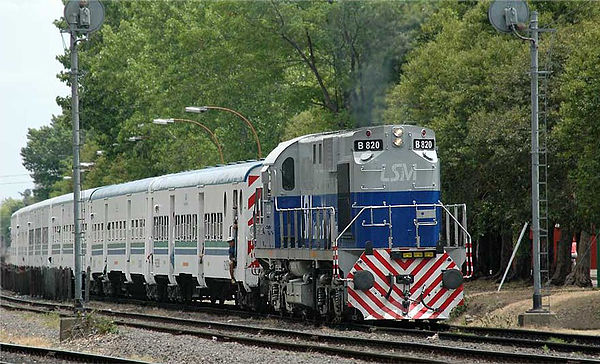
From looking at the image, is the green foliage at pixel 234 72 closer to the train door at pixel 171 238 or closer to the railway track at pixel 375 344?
the train door at pixel 171 238

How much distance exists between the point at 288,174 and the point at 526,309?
8.53 meters

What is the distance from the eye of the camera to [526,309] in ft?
101

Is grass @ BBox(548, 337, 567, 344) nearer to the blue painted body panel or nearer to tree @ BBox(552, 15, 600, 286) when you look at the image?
the blue painted body panel

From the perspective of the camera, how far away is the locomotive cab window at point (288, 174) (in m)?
26.2

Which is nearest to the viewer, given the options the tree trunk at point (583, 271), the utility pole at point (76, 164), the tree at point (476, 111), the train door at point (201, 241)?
the utility pole at point (76, 164)

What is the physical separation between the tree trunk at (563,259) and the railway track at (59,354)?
23.1 meters

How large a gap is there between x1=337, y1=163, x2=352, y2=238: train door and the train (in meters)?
0.02

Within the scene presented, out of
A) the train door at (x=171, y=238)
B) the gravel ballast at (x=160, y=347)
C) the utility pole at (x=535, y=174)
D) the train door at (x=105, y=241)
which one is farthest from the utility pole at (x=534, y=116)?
the train door at (x=105, y=241)

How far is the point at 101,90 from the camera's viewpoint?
84.4 m

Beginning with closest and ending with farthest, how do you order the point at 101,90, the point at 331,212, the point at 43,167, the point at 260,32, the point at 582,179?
the point at 331,212 → the point at 582,179 → the point at 260,32 → the point at 101,90 → the point at 43,167

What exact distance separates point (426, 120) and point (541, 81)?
6.27m

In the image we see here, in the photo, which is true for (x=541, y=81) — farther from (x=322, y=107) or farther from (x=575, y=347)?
(x=322, y=107)

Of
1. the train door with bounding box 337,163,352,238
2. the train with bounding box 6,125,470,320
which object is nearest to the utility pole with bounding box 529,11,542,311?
the train with bounding box 6,125,470,320

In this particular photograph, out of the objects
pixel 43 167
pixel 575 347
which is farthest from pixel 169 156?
pixel 43 167
